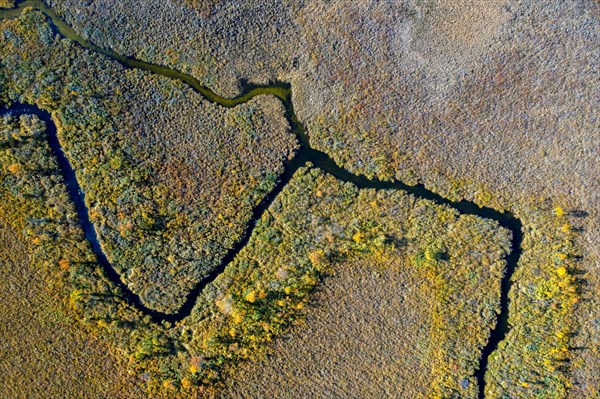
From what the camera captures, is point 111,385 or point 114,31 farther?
point 114,31

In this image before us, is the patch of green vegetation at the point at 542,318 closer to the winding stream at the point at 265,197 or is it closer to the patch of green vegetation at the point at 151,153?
the winding stream at the point at 265,197

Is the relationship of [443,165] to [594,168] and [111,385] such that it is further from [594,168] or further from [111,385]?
[111,385]

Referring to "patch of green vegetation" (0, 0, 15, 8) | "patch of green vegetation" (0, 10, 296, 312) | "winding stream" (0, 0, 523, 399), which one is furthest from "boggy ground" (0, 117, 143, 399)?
"patch of green vegetation" (0, 0, 15, 8)

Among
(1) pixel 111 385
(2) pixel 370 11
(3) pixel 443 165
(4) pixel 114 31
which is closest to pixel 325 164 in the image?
(3) pixel 443 165

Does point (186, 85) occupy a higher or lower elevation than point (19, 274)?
higher

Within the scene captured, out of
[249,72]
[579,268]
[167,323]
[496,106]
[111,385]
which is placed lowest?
[111,385]

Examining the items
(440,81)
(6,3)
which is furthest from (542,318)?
(6,3)


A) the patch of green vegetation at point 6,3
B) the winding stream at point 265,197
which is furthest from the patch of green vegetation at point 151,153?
the patch of green vegetation at point 6,3
